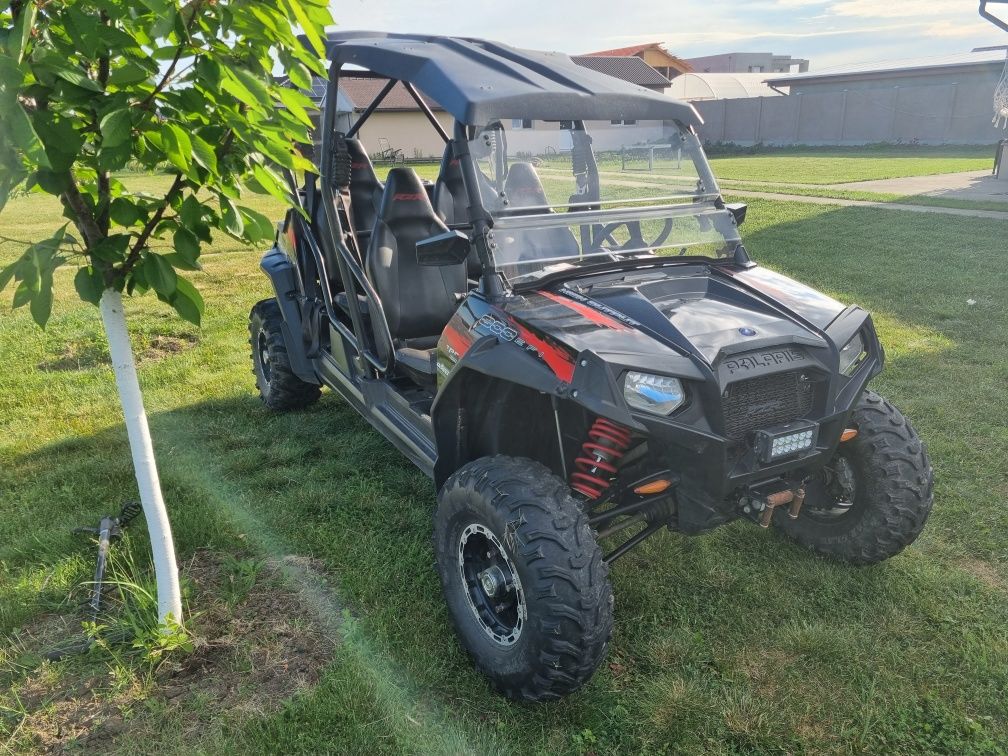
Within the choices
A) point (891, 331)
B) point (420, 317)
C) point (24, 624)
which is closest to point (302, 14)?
point (420, 317)

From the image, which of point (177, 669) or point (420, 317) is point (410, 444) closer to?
point (420, 317)

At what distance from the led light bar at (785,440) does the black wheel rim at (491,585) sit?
90cm

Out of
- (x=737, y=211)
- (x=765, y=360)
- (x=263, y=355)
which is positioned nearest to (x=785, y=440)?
(x=765, y=360)

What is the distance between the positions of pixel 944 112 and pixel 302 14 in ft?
113

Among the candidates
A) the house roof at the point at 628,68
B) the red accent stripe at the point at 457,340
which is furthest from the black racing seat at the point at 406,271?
the house roof at the point at 628,68

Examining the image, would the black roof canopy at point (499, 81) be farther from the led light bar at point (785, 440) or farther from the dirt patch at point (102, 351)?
the dirt patch at point (102, 351)

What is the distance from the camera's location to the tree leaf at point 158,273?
2318 mm

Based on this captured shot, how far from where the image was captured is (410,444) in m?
3.57

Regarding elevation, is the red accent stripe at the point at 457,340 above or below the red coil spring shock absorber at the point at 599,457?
above

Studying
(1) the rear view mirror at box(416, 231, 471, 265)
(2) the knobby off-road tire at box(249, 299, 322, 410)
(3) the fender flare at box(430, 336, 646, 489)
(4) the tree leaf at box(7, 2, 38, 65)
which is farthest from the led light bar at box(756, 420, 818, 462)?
(2) the knobby off-road tire at box(249, 299, 322, 410)

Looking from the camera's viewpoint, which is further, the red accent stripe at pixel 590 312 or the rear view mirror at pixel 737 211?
the rear view mirror at pixel 737 211

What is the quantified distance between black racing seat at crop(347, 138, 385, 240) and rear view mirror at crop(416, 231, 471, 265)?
1.77m

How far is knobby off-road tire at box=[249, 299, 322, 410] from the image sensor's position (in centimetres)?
494

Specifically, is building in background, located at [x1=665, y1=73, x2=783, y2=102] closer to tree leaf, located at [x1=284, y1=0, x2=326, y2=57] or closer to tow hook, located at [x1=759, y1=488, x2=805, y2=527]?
tow hook, located at [x1=759, y1=488, x2=805, y2=527]
